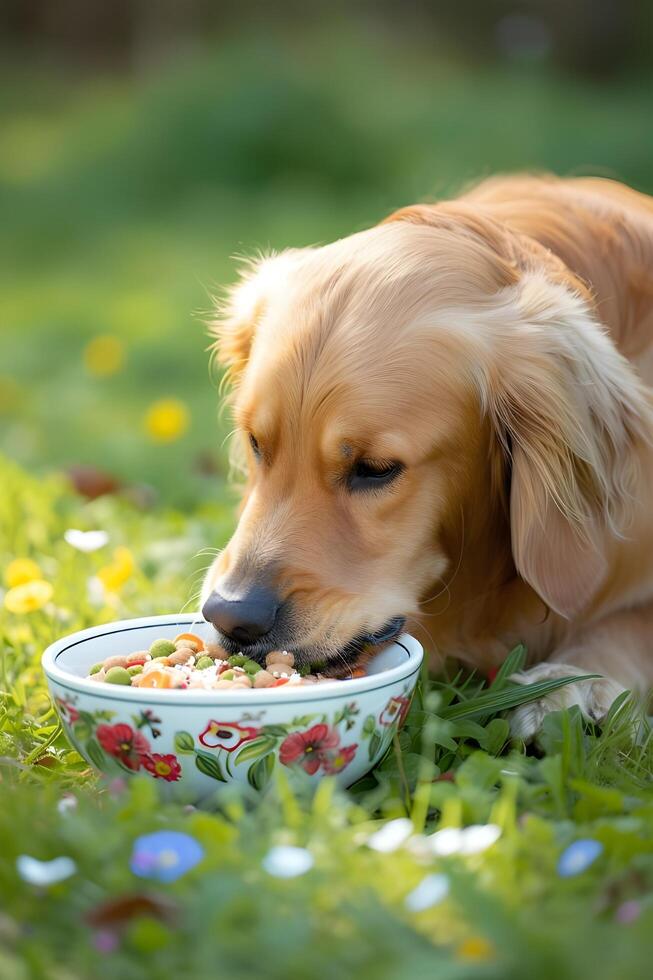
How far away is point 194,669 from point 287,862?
2.12ft

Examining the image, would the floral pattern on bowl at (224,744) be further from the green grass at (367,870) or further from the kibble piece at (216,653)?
the kibble piece at (216,653)

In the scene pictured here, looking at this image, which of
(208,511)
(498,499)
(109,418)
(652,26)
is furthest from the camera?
(652,26)

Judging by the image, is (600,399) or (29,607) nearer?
(600,399)

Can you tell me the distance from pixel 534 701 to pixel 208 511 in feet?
5.92

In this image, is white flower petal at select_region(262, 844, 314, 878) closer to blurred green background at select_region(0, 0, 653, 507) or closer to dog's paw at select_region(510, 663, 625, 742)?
dog's paw at select_region(510, 663, 625, 742)

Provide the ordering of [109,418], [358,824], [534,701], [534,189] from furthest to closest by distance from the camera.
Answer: [109,418]
[534,189]
[534,701]
[358,824]

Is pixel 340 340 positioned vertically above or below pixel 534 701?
above

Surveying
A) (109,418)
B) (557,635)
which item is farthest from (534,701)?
(109,418)

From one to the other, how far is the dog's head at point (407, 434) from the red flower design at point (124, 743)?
332 mm

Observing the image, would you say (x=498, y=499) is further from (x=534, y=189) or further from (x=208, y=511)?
(x=208, y=511)

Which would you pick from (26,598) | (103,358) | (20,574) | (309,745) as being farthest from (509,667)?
(103,358)

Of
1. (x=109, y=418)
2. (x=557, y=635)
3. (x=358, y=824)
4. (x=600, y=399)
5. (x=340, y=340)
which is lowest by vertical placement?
(x=109, y=418)

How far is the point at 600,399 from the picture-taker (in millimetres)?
2449

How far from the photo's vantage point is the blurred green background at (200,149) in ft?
18.0
